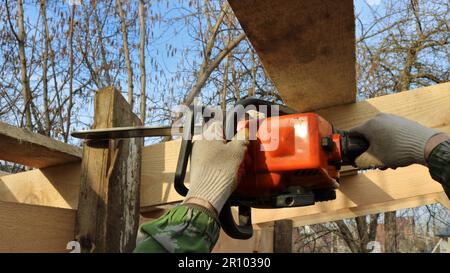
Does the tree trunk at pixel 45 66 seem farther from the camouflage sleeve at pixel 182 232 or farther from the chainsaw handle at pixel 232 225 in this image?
the camouflage sleeve at pixel 182 232

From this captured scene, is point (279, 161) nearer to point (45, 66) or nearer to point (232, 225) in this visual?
point (232, 225)

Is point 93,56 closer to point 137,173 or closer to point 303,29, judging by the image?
point 137,173

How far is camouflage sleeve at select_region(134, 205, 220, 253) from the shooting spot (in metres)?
0.86

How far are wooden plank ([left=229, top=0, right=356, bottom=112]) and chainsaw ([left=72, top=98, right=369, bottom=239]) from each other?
0.67ft

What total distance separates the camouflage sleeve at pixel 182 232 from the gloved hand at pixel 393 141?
51 centimetres

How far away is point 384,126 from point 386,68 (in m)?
6.03

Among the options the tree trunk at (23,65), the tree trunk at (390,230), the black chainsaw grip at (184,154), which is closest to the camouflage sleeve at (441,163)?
the black chainsaw grip at (184,154)

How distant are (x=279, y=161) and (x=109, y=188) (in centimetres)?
67

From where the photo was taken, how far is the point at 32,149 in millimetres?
1464

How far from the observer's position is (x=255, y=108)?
47.8 inches

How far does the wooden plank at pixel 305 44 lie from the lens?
1.05 metres
